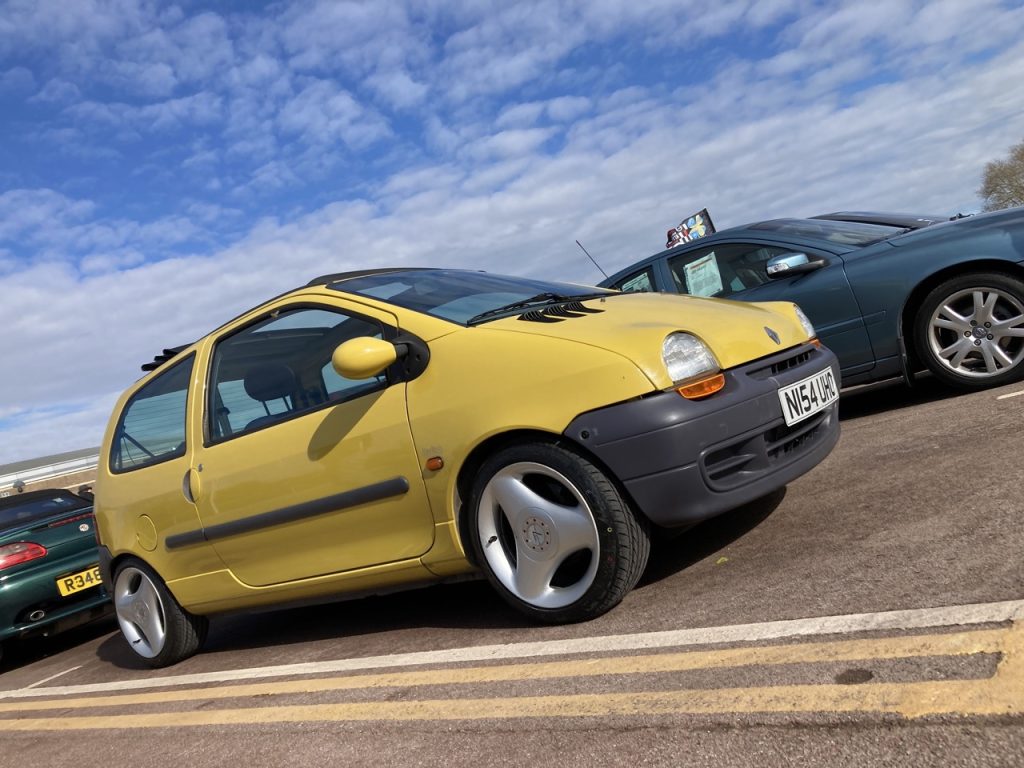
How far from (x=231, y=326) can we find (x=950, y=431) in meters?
3.64

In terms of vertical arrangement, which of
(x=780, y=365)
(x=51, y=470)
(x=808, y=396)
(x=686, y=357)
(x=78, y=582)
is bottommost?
(x=78, y=582)

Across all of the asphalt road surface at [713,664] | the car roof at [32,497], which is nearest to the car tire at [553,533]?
the asphalt road surface at [713,664]

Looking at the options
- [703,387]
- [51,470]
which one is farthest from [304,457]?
[51,470]

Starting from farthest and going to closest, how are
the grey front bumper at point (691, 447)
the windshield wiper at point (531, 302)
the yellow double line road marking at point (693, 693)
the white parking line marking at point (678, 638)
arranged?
the windshield wiper at point (531, 302)
the grey front bumper at point (691, 447)
the white parking line marking at point (678, 638)
the yellow double line road marking at point (693, 693)

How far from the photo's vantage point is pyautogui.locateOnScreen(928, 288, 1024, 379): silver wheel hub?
509 cm

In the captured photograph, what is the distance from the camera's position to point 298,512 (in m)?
3.80

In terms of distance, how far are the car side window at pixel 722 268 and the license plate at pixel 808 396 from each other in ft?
8.44

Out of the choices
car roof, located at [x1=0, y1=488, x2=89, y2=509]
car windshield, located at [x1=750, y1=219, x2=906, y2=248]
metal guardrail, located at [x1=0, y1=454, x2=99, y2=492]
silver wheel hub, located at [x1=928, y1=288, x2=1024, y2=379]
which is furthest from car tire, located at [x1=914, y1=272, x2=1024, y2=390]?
metal guardrail, located at [x1=0, y1=454, x2=99, y2=492]

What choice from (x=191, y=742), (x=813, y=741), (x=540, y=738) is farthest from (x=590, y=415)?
(x=191, y=742)

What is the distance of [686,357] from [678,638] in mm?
960

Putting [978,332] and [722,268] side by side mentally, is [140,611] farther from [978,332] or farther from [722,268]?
[978,332]

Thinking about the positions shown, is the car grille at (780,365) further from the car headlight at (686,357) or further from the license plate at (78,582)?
the license plate at (78,582)

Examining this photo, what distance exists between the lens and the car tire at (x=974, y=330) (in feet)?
16.6

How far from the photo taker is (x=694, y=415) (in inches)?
116
